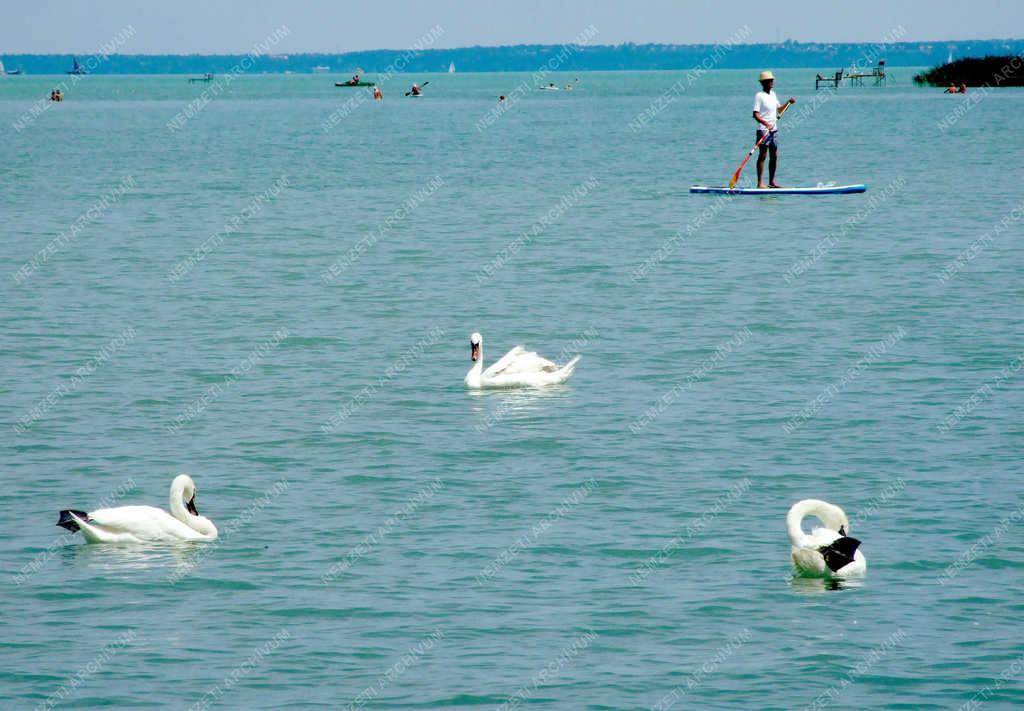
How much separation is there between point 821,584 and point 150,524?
6384mm

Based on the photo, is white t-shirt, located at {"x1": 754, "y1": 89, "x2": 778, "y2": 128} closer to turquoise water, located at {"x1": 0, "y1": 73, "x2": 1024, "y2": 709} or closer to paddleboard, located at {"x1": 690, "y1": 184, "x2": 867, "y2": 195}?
turquoise water, located at {"x1": 0, "y1": 73, "x2": 1024, "y2": 709}

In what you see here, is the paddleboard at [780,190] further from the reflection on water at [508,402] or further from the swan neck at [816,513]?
the swan neck at [816,513]

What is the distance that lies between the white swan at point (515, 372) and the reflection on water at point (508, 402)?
10 cm

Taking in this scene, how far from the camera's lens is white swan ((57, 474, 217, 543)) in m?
16.1

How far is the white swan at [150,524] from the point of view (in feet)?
52.7

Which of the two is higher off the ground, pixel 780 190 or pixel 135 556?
pixel 780 190

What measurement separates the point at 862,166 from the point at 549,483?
164ft

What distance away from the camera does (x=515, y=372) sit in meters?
23.3

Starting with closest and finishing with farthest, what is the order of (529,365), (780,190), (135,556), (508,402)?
(135,556)
(508,402)
(529,365)
(780,190)

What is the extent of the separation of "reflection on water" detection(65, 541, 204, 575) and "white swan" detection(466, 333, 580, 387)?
25.3ft

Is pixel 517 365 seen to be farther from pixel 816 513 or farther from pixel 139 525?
pixel 816 513

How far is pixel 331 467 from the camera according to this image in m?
19.1

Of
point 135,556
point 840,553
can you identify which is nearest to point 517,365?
point 135,556

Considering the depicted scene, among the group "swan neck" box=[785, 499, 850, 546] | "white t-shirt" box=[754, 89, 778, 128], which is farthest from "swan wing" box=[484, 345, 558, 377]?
"white t-shirt" box=[754, 89, 778, 128]
